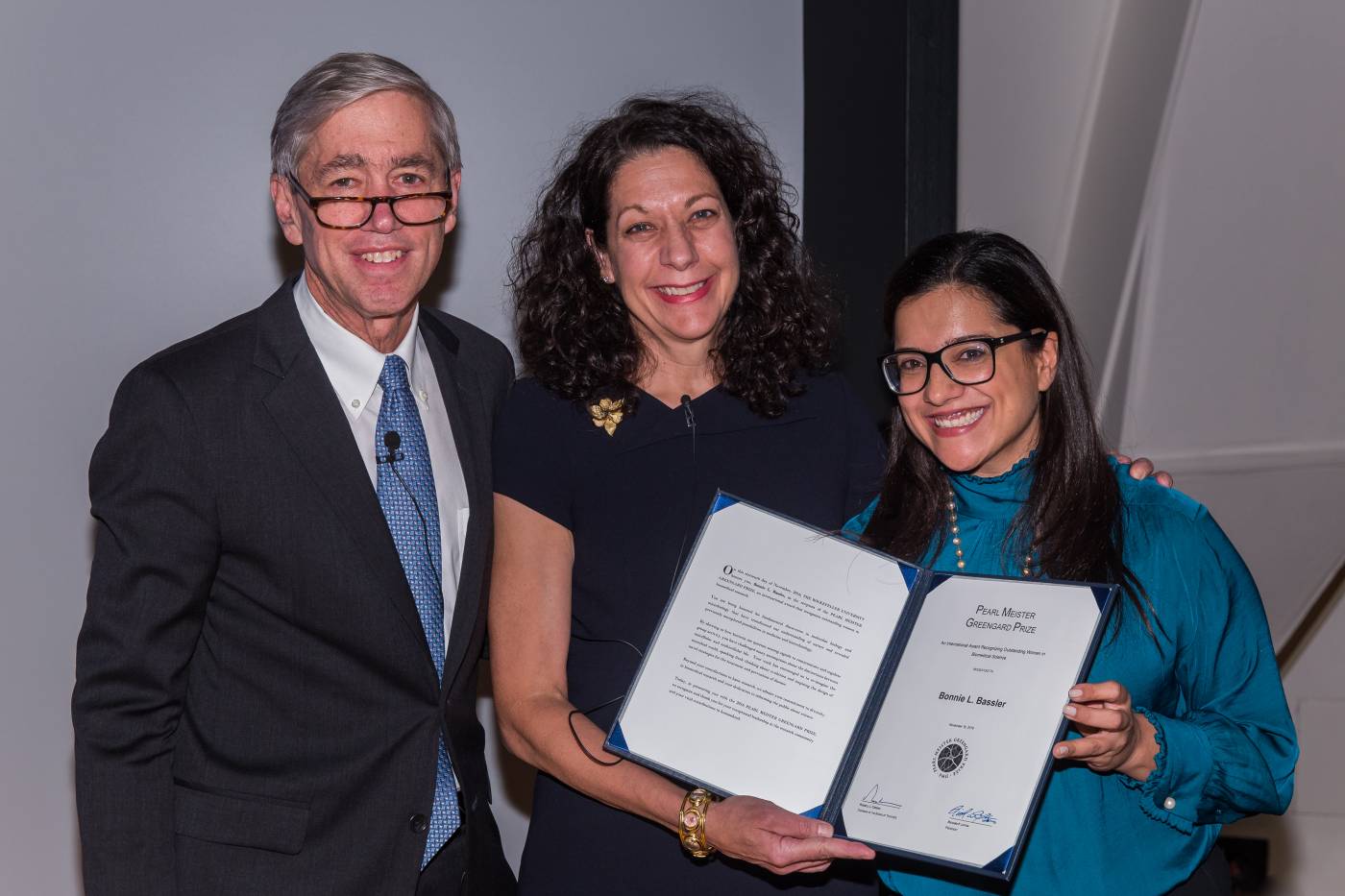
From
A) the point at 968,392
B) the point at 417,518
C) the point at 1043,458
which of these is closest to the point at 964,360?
the point at 968,392

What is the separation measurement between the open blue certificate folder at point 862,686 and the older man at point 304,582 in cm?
42

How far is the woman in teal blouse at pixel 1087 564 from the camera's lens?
1814 millimetres

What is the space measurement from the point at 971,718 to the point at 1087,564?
305 millimetres

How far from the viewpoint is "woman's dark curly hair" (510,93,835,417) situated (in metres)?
2.31

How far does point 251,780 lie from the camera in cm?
203

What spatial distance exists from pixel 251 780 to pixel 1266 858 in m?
4.84

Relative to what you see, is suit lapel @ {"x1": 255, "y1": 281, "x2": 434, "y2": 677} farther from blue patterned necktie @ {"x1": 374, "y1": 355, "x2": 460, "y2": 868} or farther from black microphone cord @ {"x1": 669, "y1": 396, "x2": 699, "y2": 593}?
black microphone cord @ {"x1": 669, "y1": 396, "x2": 699, "y2": 593}

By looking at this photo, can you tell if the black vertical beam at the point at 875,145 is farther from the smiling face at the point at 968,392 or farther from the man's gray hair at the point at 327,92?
the man's gray hair at the point at 327,92

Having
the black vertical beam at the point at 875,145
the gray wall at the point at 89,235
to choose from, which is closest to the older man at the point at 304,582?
the gray wall at the point at 89,235
